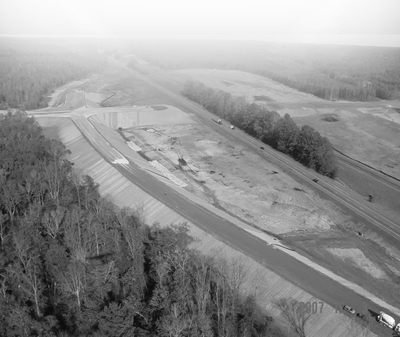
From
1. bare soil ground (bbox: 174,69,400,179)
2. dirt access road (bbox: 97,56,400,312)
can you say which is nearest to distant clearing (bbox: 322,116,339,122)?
bare soil ground (bbox: 174,69,400,179)

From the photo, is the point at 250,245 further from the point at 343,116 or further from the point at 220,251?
the point at 343,116

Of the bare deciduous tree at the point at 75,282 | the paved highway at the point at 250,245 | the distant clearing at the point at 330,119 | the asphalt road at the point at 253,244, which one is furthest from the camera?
the distant clearing at the point at 330,119

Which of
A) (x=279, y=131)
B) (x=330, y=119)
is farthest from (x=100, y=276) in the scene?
(x=330, y=119)

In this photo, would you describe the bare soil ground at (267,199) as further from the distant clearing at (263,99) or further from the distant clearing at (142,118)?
the distant clearing at (263,99)

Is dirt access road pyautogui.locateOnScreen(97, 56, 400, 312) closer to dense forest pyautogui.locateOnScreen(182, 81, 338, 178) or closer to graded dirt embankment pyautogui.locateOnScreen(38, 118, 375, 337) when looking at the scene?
dense forest pyautogui.locateOnScreen(182, 81, 338, 178)

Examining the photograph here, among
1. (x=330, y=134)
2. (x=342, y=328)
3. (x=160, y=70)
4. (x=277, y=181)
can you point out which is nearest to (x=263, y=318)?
(x=342, y=328)

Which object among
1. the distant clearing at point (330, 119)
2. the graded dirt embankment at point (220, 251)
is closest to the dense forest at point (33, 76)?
the graded dirt embankment at point (220, 251)
